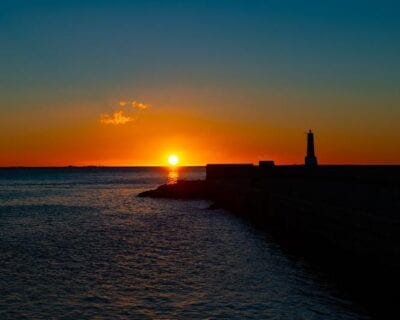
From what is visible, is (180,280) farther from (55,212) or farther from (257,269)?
(55,212)

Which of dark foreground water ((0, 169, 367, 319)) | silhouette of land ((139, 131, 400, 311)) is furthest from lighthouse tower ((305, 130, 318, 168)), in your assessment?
dark foreground water ((0, 169, 367, 319))

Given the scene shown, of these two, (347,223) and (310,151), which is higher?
(310,151)

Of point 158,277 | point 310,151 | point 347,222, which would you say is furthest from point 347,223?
point 310,151

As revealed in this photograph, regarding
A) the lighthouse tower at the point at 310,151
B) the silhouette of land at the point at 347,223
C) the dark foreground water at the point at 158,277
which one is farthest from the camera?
the lighthouse tower at the point at 310,151

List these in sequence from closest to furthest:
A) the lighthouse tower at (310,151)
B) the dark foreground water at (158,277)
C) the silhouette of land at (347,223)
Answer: the dark foreground water at (158,277)
the silhouette of land at (347,223)
the lighthouse tower at (310,151)

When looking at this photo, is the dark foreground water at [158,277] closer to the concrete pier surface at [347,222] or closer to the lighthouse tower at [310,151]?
the concrete pier surface at [347,222]

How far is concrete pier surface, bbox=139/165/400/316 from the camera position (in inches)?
712

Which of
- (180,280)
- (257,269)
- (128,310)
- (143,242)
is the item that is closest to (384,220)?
(257,269)

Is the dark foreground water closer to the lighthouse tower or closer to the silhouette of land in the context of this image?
the silhouette of land

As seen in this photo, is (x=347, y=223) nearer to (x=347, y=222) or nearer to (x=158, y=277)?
(x=347, y=222)

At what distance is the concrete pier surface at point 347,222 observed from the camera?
18.1 m

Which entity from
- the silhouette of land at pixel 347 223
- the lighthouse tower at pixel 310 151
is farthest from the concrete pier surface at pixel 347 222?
the lighthouse tower at pixel 310 151

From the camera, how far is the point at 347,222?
21891mm

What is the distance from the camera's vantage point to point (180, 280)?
19.4 meters
